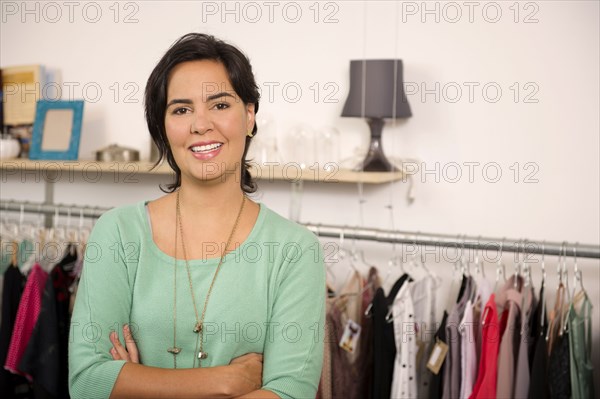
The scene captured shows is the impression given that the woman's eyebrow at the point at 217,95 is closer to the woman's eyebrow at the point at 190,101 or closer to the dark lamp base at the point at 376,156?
the woman's eyebrow at the point at 190,101

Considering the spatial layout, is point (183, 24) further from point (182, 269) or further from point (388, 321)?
point (182, 269)

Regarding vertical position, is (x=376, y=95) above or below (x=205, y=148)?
above

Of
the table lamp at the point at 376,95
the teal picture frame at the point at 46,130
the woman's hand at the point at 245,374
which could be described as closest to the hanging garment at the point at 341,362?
the table lamp at the point at 376,95

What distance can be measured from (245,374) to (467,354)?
873 millimetres

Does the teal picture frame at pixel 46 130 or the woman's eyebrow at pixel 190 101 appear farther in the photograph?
the teal picture frame at pixel 46 130

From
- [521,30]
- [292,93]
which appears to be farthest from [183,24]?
[521,30]

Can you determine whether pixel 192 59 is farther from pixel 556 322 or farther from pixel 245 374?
pixel 556 322

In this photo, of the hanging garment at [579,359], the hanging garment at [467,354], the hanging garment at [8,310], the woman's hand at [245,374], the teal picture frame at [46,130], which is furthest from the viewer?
the teal picture frame at [46,130]

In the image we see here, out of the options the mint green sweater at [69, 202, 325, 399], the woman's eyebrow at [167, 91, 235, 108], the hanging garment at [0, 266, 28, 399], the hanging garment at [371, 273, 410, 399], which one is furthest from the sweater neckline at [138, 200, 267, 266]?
the hanging garment at [0, 266, 28, 399]

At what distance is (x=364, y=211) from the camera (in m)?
2.76

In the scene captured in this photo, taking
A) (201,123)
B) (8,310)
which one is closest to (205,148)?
(201,123)

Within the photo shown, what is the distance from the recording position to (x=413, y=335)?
2158mm

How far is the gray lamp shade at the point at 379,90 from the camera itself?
2.48 m

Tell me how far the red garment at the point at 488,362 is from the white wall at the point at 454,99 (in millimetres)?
510
